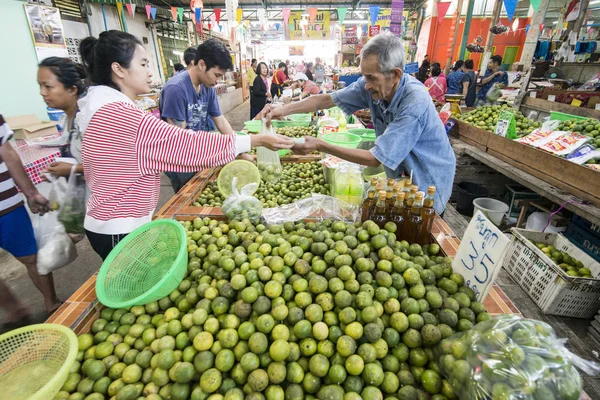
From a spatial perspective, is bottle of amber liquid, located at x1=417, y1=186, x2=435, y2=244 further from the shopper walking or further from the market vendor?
the shopper walking

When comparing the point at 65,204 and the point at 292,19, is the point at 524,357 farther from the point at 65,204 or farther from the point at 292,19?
the point at 292,19

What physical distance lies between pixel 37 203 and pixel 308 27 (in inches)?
733

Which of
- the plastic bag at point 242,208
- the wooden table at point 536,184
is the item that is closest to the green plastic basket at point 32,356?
the plastic bag at point 242,208

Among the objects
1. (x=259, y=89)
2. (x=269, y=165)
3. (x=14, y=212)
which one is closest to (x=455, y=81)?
(x=259, y=89)

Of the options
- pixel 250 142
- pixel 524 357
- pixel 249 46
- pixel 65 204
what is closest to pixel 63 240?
pixel 65 204

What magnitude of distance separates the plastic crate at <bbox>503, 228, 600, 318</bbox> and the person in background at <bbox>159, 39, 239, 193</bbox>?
3.84 metres

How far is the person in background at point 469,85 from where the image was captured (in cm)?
952

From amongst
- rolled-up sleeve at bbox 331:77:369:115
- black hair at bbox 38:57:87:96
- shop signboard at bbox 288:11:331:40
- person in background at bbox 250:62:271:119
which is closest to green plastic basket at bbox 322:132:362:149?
rolled-up sleeve at bbox 331:77:369:115

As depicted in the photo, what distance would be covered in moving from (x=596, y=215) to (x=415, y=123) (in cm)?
235

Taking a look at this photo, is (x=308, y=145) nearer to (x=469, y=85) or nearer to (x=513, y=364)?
(x=513, y=364)

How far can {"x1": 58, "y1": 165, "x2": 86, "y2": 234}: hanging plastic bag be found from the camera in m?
2.58

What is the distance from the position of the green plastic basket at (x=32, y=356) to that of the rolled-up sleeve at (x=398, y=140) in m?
2.01

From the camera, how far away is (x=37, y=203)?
272 cm

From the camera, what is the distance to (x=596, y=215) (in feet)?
9.68
